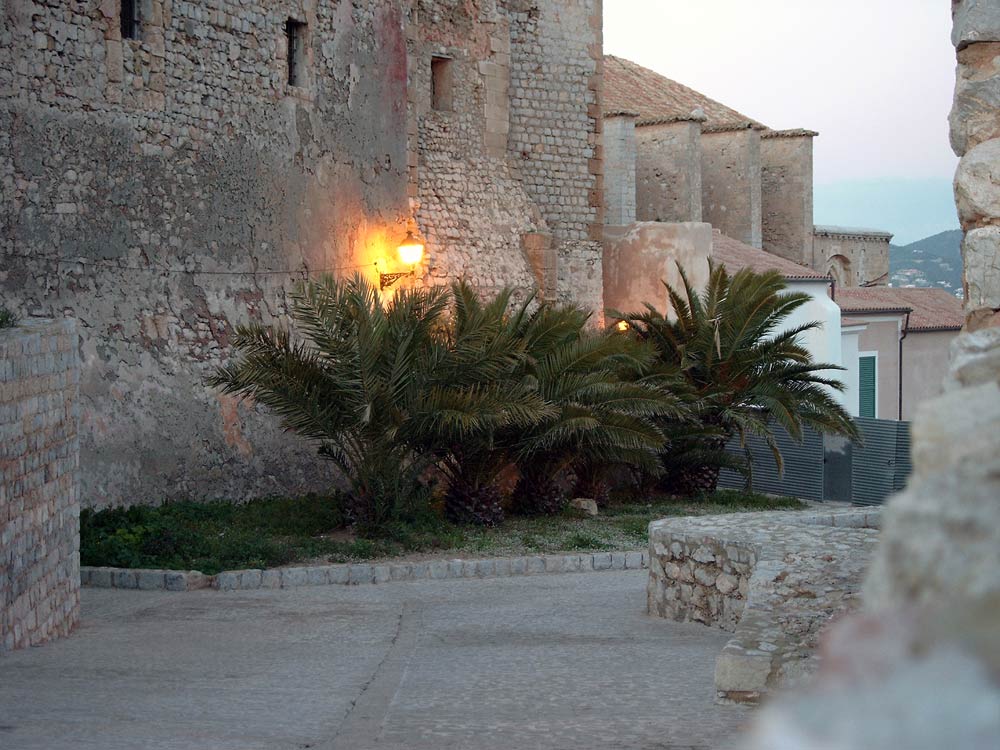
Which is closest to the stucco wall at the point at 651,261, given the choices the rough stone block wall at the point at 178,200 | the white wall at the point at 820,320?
the rough stone block wall at the point at 178,200

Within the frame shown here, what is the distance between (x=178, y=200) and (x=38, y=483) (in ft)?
21.7

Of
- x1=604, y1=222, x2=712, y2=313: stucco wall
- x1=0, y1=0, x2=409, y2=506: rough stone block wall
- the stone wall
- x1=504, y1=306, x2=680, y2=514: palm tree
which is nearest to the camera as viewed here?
x1=0, y1=0, x2=409, y2=506: rough stone block wall

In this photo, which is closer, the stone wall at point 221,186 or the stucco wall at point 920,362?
the stone wall at point 221,186

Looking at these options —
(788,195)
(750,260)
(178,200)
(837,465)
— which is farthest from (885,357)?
(178,200)

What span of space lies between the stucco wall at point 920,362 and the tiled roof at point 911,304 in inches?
10.7

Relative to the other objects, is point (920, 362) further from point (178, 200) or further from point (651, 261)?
point (178, 200)

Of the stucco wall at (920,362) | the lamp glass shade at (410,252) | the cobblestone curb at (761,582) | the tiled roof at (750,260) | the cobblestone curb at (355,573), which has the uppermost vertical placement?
the tiled roof at (750,260)

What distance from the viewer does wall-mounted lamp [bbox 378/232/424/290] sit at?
18.0 meters

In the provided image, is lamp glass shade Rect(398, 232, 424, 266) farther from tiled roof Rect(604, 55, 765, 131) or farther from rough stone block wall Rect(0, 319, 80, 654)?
tiled roof Rect(604, 55, 765, 131)

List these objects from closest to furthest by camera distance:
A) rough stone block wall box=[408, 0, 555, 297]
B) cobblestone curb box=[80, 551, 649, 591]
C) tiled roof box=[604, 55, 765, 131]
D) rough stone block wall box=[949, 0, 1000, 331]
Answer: rough stone block wall box=[949, 0, 1000, 331], cobblestone curb box=[80, 551, 649, 591], rough stone block wall box=[408, 0, 555, 297], tiled roof box=[604, 55, 765, 131]

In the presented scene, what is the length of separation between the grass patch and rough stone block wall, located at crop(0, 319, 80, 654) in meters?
2.56

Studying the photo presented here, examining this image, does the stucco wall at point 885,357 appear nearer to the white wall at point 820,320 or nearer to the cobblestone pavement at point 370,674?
the white wall at point 820,320

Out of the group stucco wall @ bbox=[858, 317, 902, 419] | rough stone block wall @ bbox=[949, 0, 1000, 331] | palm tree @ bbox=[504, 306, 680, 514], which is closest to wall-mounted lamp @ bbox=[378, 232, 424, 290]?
palm tree @ bbox=[504, 306, 680, 514]

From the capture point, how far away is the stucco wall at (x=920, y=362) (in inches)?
1328
